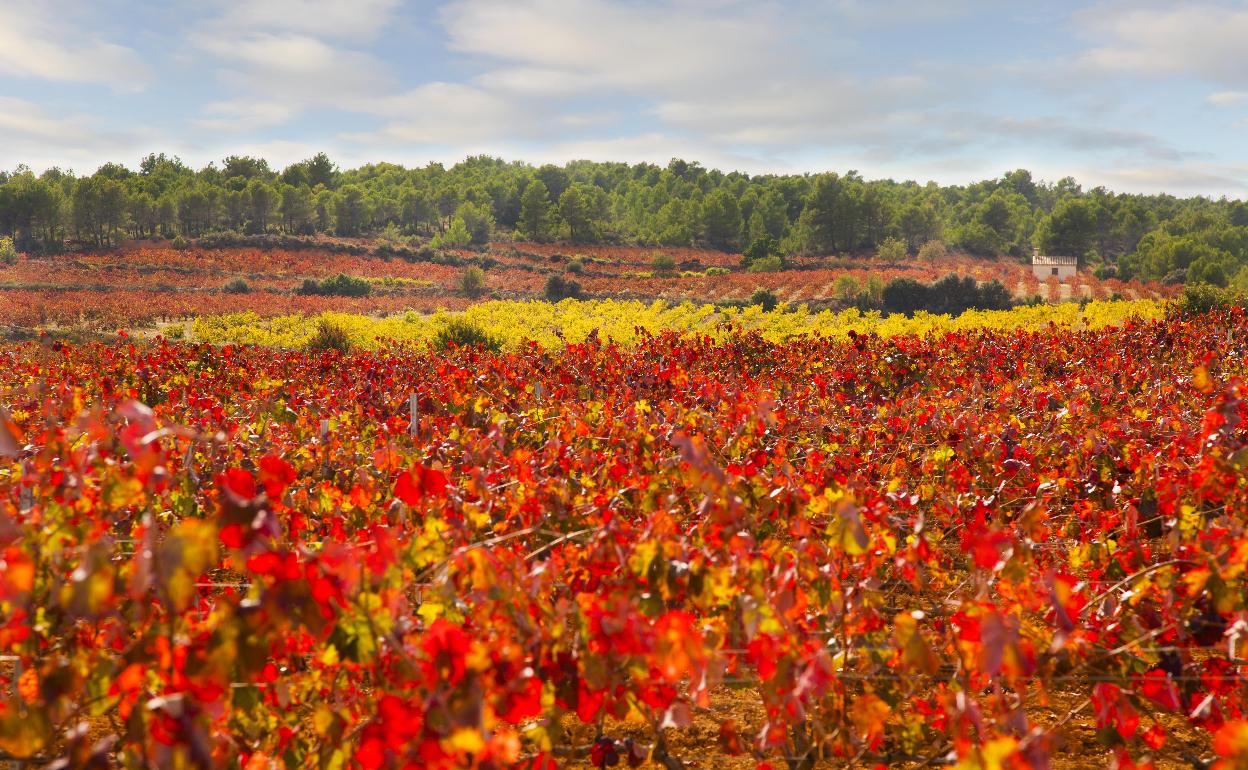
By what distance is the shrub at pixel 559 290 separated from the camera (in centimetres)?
4006

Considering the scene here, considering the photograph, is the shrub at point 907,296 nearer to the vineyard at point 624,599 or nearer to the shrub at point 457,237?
the vineyard at point 624,599

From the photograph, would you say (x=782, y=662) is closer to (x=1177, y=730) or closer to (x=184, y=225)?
(x=1177, y=730)

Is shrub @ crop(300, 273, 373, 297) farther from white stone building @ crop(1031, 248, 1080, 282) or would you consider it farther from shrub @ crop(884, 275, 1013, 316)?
white stone building @ crop(1031, 248, 1080, 282)

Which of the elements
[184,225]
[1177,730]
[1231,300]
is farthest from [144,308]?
[184,225]

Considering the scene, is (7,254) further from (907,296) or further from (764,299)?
(907,296)

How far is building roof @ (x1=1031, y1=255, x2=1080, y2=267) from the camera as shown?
219 ft

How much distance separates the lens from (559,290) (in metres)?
40.4

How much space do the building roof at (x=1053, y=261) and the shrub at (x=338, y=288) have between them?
48639 millimetres

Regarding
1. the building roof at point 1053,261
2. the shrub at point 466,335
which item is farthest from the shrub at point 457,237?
the shrub at point 466,335

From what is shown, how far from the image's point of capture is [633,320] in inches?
1024

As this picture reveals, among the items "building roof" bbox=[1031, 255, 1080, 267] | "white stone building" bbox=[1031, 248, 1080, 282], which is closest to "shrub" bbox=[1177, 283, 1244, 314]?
"white stone building" bbox=[1031, 248, 1080, 282]

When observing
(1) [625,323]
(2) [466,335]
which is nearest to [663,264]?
(1) [625,323]

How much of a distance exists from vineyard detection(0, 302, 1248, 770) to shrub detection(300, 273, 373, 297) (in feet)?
114

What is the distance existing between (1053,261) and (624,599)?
74.1 metres
